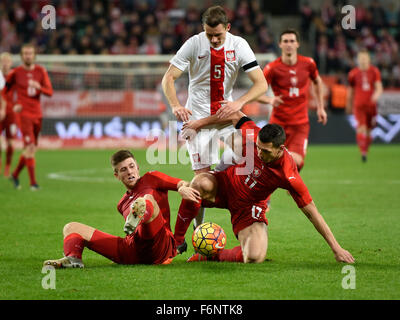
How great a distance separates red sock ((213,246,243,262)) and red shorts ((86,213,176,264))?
54 centimetres

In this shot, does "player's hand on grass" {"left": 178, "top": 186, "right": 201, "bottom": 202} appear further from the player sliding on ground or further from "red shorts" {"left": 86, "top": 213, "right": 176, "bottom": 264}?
the player sliding on ground

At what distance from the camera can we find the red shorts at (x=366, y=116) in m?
16.3

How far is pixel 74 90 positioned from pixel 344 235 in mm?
14151

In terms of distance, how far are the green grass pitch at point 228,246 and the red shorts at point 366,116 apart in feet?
10.8

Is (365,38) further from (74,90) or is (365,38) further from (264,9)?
(74,90)

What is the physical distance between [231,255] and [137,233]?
0.99 metres

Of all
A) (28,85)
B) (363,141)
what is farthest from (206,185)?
(363,141)

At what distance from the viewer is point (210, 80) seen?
22.9 ft

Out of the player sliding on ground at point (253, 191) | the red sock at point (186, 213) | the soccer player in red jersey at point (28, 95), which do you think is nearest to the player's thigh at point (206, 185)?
the player sliding on ground at point (253, 191)

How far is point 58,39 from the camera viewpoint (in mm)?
22562

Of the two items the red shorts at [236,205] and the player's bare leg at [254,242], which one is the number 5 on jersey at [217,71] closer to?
the red shorts at [236,205]

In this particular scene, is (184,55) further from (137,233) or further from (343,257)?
(343,257)

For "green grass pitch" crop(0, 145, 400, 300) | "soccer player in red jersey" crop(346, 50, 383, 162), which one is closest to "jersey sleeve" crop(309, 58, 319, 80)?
"green grass pitch" crop(0, 145, 400, 300)
